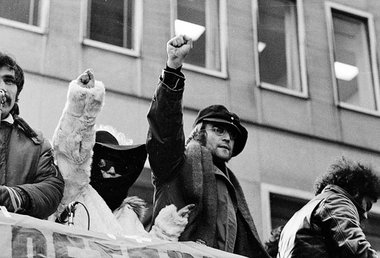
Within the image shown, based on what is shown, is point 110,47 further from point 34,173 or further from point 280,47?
point 34,173

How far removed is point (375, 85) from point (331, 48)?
2.99ft

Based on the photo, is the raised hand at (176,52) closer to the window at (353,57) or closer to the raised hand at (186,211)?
the raised hand at (186,211)

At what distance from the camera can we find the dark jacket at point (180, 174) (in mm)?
6297

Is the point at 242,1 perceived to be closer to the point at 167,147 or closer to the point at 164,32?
the point at 164,32

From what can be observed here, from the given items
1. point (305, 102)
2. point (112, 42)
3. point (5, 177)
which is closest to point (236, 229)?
point (5, 177)

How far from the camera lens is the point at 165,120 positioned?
630 cm

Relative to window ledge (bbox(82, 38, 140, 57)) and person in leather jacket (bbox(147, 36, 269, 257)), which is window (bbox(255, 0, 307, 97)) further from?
person in leather jacket (bbox(147, 36, 269, 257))

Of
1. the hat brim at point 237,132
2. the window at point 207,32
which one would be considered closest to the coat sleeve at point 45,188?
the hat brim at point 237,132

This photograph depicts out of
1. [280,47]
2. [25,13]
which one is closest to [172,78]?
[25,13]

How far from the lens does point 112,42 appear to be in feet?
45.6

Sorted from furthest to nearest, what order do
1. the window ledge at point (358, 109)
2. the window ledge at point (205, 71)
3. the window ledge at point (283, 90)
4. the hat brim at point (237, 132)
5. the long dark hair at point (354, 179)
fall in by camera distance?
the window ledge at point (358, 109) → the window ledge at point (283, 90) → the window ledge at point (205, 71) → the long dark hair at point (354, 179) → the hat brim at point (237, 132)

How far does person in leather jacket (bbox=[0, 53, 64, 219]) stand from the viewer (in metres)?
5.32

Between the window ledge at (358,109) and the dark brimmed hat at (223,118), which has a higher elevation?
the window ledge at (358,109)

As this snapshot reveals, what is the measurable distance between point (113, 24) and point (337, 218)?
25.6ft
